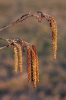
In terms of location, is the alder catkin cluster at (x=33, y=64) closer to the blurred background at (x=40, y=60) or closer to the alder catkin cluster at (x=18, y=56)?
the alder catkin cluster at (x=18, y=56)

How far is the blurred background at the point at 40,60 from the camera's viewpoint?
38.7 feet

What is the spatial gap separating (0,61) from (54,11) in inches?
364

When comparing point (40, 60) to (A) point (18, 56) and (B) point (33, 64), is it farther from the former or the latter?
(B) point (33, 64)

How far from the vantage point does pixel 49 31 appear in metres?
18.7

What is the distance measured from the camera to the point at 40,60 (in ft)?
48.1

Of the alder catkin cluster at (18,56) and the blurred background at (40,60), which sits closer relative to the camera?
the alder catkin cluster at (18,56)

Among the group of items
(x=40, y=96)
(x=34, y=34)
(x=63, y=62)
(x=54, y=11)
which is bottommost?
(x=40, y=96)

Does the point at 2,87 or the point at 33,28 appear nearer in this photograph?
the point at 2,87

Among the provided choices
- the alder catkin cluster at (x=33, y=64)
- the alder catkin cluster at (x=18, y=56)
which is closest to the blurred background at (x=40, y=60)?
the alder catkin cluster at (x=18, y=56)

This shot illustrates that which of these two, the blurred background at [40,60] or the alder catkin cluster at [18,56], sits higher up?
the blurred background at [40,60]

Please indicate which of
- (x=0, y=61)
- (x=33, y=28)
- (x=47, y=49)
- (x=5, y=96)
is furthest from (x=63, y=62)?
(x=33, y=28)

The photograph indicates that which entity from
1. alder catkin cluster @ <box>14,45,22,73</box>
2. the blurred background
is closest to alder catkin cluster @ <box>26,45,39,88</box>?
alder catkin cluster @ <box>14,45,22,73</box>

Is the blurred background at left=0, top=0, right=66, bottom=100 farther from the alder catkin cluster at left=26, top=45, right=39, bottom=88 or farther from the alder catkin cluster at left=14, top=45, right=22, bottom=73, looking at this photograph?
the alder catkin cluster at left=26, top=45, right=39, bottom=88

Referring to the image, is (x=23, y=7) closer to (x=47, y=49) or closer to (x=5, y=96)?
(x=47, y=49)
